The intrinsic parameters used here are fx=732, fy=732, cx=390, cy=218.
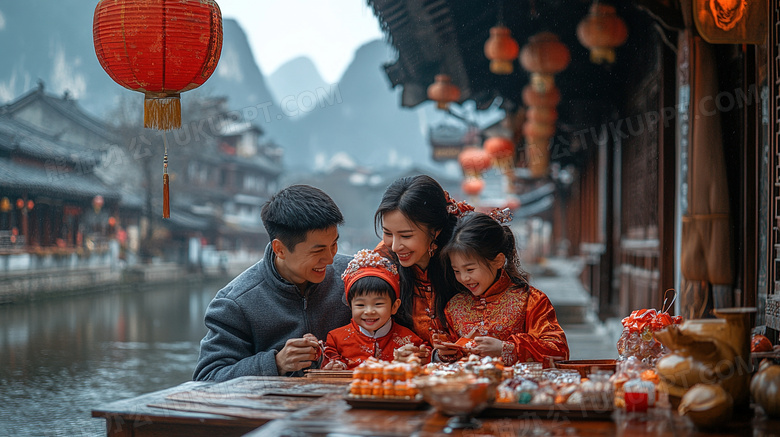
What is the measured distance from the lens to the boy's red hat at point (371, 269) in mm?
3117

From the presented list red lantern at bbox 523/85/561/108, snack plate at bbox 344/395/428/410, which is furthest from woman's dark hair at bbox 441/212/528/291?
red lantern at bbox 523/85/561/108

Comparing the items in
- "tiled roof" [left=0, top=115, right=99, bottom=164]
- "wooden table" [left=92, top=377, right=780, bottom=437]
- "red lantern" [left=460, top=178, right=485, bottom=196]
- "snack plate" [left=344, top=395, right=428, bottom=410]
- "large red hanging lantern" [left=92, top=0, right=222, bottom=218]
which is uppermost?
"tiled roof" [left=0, top=115, right=99, bottom=164]

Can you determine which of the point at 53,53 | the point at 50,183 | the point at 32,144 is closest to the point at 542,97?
the point at 50,183

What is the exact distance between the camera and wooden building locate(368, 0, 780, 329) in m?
3.55

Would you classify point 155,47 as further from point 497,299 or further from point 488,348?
point 488,348

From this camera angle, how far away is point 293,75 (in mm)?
54344

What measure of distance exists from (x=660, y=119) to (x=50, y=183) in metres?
18.0

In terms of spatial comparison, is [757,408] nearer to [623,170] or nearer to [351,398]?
[351,398]

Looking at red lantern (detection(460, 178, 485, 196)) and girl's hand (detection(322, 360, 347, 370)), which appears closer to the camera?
girl's hand (detection(322, 360, 347, 370))

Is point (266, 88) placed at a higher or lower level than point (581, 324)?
higher

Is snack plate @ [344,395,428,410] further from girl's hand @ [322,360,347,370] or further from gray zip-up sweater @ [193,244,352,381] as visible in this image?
gray zip-up sweater @ [193,244,352,381]

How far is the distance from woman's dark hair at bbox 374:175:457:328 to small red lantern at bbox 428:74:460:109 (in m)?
6.03

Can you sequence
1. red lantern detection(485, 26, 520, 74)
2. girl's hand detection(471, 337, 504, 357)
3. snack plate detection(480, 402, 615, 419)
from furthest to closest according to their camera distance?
red lantern detection(485, 26, 520, 74) → girl's hand detection(471, 337, 504, 357) → snack plate detection(480, 402, 615, 419)

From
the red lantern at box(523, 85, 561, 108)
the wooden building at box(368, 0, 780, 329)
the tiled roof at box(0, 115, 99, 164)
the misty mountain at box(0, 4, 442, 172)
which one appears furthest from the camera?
the misty mountain at box(0, 4, 442, 172)
